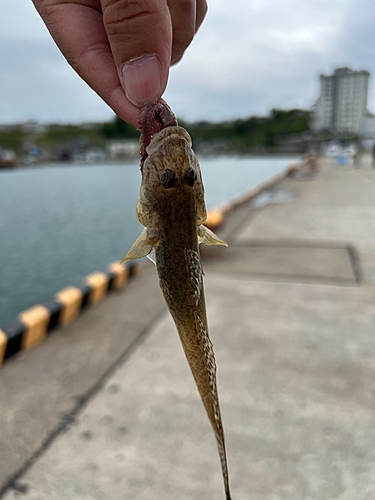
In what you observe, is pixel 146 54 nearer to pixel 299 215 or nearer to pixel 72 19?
pixel 72 19

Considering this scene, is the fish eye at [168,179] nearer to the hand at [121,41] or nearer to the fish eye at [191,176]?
the fish eye at [191,176]

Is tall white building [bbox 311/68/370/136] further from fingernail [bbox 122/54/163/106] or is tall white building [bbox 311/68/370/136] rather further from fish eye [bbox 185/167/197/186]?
fingernail [bbox 122/54/163/106]

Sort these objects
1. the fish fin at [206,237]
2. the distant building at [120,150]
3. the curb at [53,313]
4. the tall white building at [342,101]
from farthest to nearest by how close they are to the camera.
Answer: the tall white building at [342,101]
the distant building at [120,150]
the curb at [53,313]
the fish fin at [206,237]

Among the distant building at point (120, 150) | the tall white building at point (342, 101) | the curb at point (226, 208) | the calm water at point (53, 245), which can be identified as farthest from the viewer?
the tall white building at point (342, 101)

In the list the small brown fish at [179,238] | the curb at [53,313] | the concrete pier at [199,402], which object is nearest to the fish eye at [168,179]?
the small brown fish at [179,238]

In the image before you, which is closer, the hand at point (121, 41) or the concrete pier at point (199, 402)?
the hand at point (121, 41)

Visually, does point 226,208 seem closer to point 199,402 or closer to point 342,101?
point 199,402

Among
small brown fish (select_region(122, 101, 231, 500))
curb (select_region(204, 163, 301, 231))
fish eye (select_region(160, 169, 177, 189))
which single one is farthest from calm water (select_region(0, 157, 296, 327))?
fish eye (select_region(160, 169, 177, 189))
